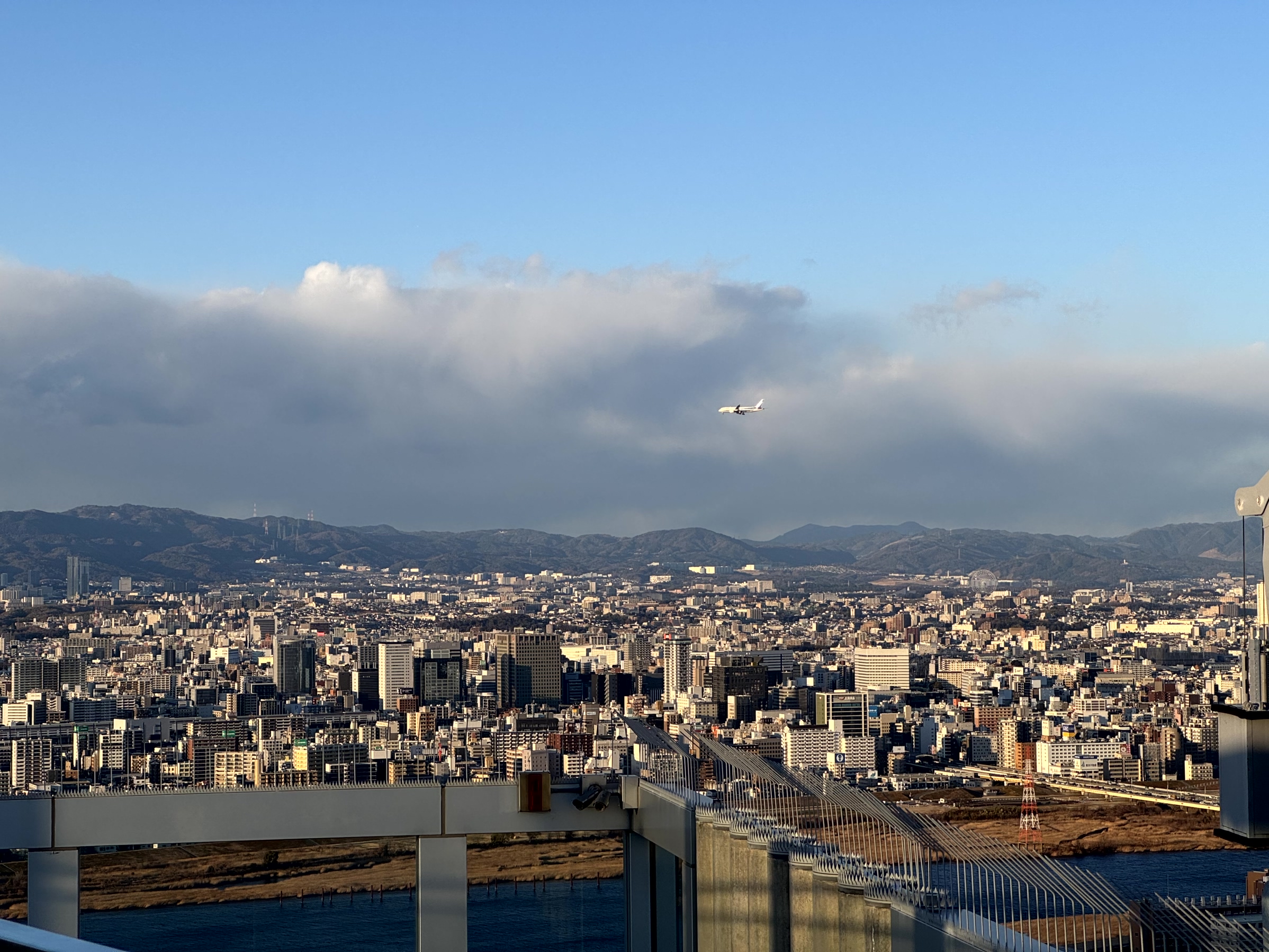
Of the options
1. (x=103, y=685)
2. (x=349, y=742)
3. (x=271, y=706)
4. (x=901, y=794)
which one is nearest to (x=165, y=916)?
(x=901, y=794)

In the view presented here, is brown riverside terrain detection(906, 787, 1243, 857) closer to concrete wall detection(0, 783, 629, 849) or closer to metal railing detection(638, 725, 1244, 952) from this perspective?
concrete wall detection(0, 783, 629, 849)

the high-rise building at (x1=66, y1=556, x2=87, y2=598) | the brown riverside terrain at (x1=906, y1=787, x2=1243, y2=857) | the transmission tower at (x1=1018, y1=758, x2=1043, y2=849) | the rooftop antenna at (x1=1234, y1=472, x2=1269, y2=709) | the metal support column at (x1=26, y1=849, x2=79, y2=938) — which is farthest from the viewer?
the high-rise building at (x1=66, y1=556, x2=87, y2=598)

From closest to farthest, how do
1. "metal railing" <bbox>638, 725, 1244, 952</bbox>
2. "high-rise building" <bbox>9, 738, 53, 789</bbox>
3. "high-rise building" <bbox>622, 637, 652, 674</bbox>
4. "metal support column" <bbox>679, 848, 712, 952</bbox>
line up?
1. "metal railing" <bbox>638, 725, 1244, 952</bbox>
2. "metal support column" <bbox>679, 848, 712, 952</bbox>
3. "high-rise building" <bbox>9, 738, 53, 789</bbox>
4. "high-rise building" <bbox>622, 637, 652, 674</bbox>

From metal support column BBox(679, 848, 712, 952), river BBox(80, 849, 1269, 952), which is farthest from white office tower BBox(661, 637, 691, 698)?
metal support column BBox(679, 848, 712, 952)

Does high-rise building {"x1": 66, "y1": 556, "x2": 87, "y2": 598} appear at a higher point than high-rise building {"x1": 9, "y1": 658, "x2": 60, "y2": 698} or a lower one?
higher

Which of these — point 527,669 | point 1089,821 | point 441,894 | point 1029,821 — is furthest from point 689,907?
point 527,669
